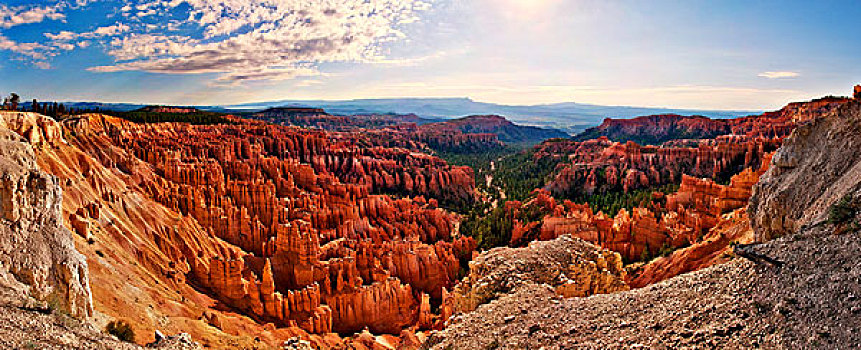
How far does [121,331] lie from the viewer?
10.5 m

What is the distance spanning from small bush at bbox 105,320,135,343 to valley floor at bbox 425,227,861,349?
7.53 metres

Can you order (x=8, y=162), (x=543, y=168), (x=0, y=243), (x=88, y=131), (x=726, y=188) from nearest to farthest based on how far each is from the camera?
(x=0, y=243)
(x=8, y=162)
(x=726, y=188)
(x=88, y=131)
(x=543, y=168)

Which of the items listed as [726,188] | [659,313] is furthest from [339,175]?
[659,313]

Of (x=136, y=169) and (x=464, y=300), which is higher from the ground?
(x=136, y=169)

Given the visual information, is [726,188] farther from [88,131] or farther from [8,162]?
[88,131]

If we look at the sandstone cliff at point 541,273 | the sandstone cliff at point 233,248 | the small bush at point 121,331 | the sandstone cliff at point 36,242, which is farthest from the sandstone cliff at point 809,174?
the small bush at point 121,331

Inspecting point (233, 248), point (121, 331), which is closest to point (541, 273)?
point (121, 331)

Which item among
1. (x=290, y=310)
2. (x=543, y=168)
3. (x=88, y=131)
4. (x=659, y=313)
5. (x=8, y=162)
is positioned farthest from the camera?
(x=543, y=168)

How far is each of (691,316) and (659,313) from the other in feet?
2.02

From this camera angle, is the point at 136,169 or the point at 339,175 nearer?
the point at 136,169

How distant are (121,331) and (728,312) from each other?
12.7 m

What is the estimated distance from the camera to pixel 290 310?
20.4 m

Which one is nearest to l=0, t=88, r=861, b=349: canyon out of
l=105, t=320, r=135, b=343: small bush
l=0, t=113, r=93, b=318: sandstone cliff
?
l=0, t=113, r=93, b=318: sandstone cliff

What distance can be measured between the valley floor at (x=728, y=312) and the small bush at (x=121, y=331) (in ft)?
24.7
